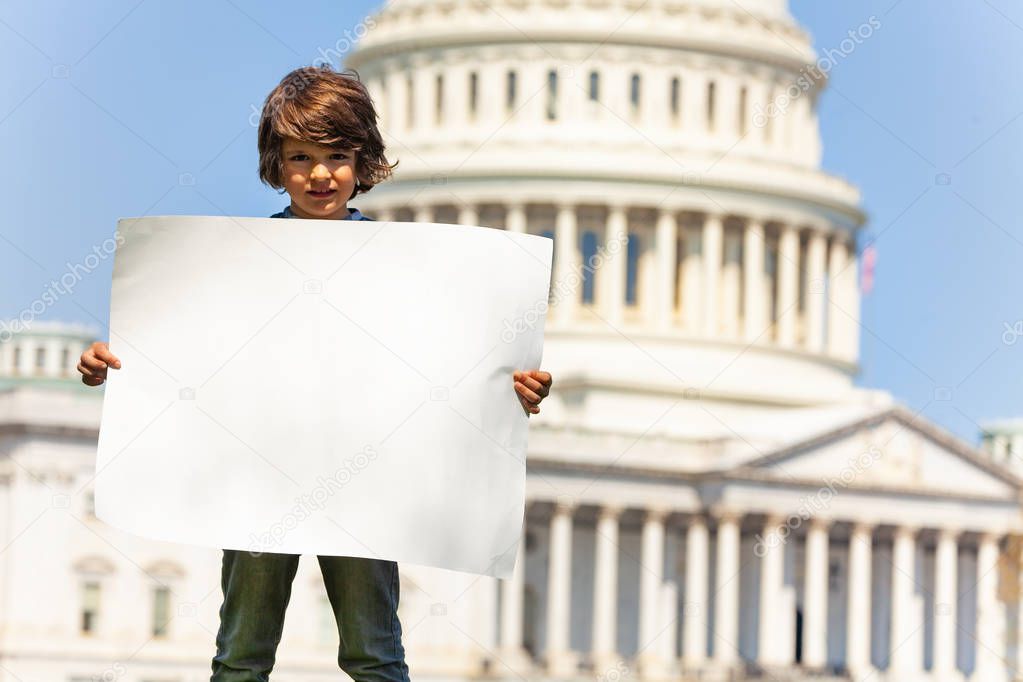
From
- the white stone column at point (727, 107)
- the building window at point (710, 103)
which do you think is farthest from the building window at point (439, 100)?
the white stone column at point (727, 107)

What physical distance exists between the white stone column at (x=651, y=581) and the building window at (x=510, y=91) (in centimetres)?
2078

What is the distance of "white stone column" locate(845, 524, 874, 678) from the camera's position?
101 m

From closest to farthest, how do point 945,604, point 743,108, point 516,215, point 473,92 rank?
1. point 945,604
2. point 516,215
3. point 473,92
4. point 743,108

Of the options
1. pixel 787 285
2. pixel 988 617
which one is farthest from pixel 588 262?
pixel 988 617

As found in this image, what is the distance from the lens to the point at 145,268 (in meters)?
10.0

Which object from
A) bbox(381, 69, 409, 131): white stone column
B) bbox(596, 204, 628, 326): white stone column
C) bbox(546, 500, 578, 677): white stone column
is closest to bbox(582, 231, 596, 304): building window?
bbox(596, 204, 628, 326): white stone column

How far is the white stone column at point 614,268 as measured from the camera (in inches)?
4264

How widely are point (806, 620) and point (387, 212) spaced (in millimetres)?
23028

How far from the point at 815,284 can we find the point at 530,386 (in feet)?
339

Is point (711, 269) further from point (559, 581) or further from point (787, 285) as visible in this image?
point (559, 581)

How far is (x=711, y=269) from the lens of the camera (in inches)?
4313

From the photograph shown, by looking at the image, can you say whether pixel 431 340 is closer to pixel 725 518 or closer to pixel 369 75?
pixel 725 518

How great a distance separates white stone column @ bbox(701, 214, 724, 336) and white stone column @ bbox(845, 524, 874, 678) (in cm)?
1105

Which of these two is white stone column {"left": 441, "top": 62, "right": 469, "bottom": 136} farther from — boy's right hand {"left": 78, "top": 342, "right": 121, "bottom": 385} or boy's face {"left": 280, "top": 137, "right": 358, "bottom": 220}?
boy's right hand {"left": 78, "top": 342, "right": 121, "bottom": 385}
